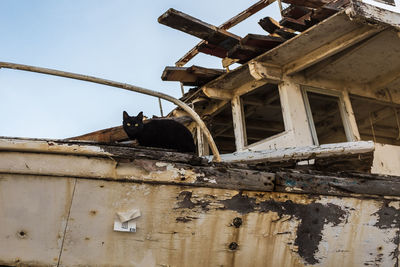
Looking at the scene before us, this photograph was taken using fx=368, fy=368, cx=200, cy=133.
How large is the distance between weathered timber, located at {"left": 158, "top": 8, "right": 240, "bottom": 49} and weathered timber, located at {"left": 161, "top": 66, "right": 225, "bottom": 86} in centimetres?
45

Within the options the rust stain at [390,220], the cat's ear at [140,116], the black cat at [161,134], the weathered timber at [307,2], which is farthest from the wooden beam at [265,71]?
the rust stain at [390,220]

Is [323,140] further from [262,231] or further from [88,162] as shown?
[88,162]

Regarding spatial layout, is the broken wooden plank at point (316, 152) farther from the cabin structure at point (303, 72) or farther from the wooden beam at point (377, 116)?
the wooden beam at point (377, 116)

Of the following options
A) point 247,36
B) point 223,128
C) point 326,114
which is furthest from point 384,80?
point 223,128

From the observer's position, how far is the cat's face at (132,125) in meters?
4.53

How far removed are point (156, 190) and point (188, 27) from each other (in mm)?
3544

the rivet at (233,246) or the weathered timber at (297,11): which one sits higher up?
the weathered timber at (297,11)

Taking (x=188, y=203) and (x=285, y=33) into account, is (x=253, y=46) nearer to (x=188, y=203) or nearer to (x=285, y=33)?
(x=285, y=33)

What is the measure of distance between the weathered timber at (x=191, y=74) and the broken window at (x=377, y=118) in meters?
2.51

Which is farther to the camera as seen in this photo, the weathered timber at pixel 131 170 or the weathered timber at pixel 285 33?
the weathered timber at pixel 285 33

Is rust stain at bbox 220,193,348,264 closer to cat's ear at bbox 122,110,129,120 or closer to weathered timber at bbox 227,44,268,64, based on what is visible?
cat's ear at bbox 122,110,129,120

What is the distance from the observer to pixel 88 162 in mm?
2230

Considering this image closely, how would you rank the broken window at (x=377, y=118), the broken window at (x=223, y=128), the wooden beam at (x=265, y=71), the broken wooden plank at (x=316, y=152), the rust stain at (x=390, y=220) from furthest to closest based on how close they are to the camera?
1. the broken window at (x=223, y=128)
2. the broken window at (x=377, y=118)
3. the wooden beam at (x=265, y=71)
4. the broken wooden plank at (x=316, y=152)
5. the rust stain at (x=390, y=220)

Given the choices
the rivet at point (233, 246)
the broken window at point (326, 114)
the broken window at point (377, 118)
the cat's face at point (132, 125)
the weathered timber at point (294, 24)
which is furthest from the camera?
the broken window at point (377, 118)
